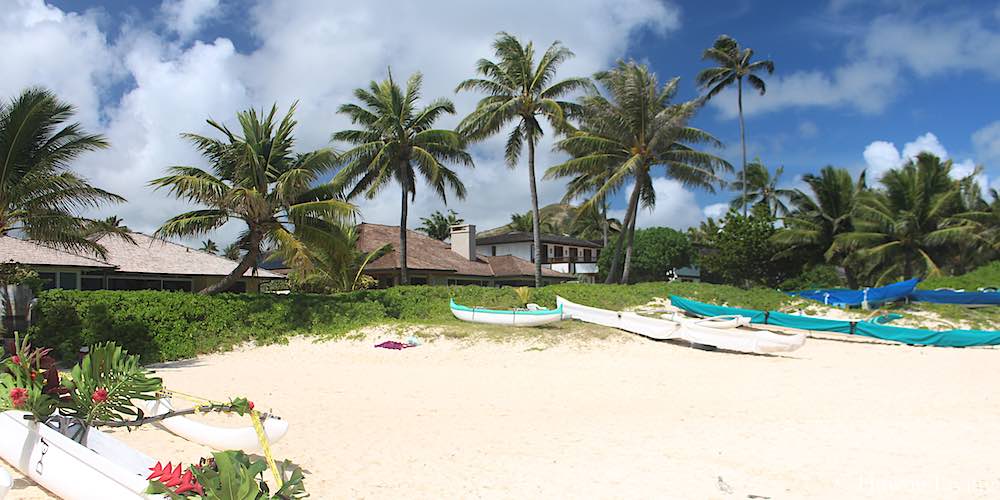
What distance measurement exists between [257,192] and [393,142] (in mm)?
9239

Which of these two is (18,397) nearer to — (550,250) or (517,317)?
(517,317)

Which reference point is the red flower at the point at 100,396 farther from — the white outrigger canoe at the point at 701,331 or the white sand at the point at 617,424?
the white outrigger canoe at the point at 701,331

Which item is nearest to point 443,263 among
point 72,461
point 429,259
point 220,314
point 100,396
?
point 429,259

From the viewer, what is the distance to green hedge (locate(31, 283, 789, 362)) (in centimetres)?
1298

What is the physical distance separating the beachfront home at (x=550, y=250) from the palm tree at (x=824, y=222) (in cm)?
1412

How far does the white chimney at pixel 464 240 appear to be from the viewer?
1328 inches

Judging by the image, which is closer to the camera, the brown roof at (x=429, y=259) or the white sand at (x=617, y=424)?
the white sand at (x=617, y=424)

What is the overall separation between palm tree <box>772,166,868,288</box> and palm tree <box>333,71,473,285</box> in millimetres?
17999

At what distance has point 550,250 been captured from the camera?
45188mm

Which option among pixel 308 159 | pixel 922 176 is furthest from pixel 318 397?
pixel 922 176

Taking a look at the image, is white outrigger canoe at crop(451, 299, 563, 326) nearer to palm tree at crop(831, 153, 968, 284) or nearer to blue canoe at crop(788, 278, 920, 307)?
blue canoe at crop(788, 278, 920, 307)

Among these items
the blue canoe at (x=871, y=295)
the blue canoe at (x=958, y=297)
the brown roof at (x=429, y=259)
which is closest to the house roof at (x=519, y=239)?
the brown roof at (x=429, y=259)

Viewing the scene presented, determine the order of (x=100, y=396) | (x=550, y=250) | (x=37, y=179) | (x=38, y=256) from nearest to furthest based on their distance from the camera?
1. (x=100, y=396)
2. (x=37, y=179)
3. (x=38, y=256)
4. (x=550, y=250)

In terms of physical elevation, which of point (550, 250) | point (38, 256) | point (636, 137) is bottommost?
point (38, 256)
